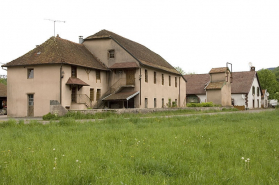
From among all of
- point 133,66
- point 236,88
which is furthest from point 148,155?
point 236,88

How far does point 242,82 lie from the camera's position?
54812mm

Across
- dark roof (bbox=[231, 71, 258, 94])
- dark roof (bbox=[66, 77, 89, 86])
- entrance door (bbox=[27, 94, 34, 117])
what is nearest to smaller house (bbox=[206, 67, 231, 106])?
dark roof (bbox=[231, 71, 258, 94])

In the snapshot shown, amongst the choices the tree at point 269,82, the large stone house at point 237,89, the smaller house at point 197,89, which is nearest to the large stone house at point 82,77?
the smaller house at point 197,89

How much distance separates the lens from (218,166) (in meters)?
6.19

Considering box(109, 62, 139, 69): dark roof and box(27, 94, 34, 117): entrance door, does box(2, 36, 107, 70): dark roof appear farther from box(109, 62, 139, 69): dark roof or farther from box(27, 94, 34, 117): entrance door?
box(27, 94, 34, 117): entrance door

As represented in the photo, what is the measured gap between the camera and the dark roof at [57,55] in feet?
Answer: 95.1

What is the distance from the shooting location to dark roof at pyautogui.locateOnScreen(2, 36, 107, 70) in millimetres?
28986

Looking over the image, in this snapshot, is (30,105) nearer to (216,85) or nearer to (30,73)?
(30,73)

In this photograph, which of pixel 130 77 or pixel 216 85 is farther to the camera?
pixel 216 85

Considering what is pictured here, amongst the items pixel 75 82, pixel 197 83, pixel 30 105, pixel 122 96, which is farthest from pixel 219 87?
pixel 30 105

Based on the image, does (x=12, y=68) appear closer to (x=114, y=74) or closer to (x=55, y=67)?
(x=55, y=67)

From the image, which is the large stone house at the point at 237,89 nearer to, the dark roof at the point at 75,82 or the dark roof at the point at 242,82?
the dark roof at the point at 242,82

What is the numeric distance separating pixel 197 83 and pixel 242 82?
8403mm

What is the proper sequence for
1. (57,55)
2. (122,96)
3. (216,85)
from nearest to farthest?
1. (57,55)
2. (122,96)
3. (216,85)
